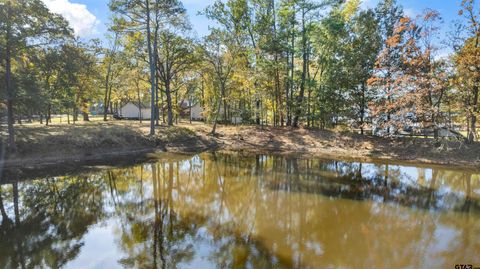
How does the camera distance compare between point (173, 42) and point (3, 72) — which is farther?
point (173, 42)

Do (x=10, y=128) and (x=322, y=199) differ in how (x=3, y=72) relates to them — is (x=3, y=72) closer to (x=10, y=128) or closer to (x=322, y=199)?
(x=10, y=128)

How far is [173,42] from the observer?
81.5 ft

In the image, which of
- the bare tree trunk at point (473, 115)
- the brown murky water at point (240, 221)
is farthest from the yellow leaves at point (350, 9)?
the brown murky water at point (240, 221)

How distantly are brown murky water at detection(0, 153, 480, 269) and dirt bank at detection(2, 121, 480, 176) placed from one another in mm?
4198

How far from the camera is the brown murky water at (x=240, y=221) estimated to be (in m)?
5.69

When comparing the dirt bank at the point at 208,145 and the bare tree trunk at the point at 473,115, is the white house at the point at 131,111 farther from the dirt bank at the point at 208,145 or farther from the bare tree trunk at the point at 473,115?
the bare tree trunk at the point at 473,115

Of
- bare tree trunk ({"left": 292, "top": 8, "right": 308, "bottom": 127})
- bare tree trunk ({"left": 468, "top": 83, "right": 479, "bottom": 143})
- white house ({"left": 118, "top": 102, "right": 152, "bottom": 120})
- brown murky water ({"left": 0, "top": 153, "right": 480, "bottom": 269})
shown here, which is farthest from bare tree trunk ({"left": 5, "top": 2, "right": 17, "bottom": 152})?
white house ({"left": 118, "top": 102, "right": 152, "bottom": 120})

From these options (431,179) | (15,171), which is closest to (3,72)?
(15,171)

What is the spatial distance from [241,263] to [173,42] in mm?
22973

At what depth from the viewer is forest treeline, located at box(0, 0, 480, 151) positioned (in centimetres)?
1510

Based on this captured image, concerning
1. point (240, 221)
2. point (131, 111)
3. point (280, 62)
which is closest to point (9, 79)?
point (240, 221)

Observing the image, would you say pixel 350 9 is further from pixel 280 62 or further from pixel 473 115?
pixel 473 115

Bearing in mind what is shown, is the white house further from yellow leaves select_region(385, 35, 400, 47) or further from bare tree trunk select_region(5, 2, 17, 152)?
yellow leaves select_region(385, 35, 400, 47)

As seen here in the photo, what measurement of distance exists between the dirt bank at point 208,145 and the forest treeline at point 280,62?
3.49ft
